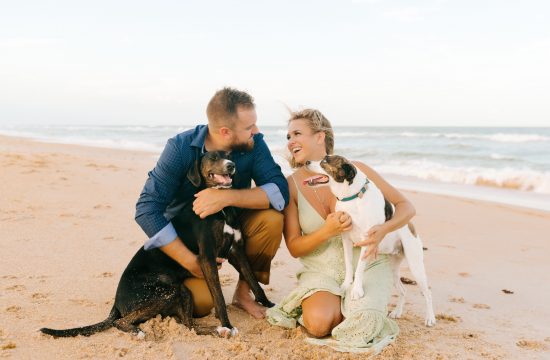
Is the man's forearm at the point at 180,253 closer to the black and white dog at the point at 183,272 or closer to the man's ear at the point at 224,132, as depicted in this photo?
the black and white dog at the point at 183,272

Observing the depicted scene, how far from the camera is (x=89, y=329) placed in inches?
137

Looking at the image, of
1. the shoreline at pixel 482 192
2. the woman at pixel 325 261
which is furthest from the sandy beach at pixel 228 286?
the shoreline at pixel 482 192

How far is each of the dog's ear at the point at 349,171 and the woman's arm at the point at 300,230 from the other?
25 centimetres

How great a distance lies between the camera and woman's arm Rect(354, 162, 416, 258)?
3686mm

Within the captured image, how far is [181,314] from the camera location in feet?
12.4

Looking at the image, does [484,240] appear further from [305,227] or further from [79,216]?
[79,216]

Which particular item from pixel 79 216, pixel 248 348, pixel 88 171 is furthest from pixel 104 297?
pixel 88 171

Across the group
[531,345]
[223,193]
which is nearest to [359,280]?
[223,193]

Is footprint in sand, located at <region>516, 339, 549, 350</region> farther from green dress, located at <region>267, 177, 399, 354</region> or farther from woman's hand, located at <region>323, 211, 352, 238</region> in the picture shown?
woman's hand, located at <region>323, 211, 352, 238</region>

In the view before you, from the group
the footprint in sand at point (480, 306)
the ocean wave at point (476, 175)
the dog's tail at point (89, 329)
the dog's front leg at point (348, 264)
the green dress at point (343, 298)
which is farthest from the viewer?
the ocean wave at point (476, 175)

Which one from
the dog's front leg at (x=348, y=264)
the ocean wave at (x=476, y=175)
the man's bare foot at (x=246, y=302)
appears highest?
the dog's front leg at (x=348, y=264)

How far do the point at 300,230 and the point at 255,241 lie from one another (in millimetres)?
383

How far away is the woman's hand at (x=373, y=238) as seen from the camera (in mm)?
3678

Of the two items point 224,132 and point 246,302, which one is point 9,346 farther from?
point 224,132
